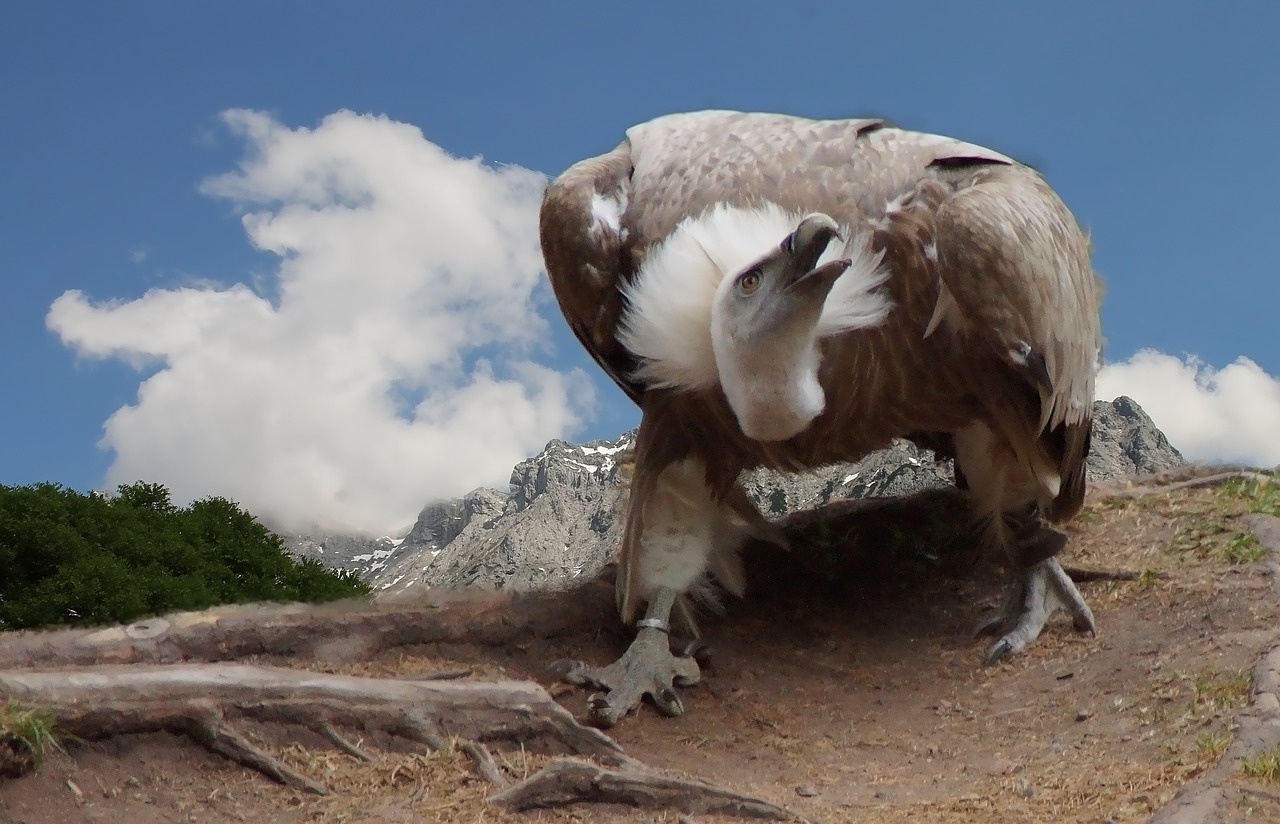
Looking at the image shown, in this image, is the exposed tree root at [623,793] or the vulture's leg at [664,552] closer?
the exposed tree root at [623,793]

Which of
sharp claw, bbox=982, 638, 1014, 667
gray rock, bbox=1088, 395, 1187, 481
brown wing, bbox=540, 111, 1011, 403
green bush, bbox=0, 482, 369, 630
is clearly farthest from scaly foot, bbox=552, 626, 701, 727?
gray rock, bbox=1088, 395, 1187, 481

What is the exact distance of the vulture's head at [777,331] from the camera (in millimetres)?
4594

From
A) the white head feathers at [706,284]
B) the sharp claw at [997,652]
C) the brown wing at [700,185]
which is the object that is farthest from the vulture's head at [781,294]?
the sharp claw at [997,652]

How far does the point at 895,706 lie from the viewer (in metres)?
6.02

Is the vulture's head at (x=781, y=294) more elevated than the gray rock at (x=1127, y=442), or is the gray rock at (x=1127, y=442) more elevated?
the vulture's head at (x=781, y=294)

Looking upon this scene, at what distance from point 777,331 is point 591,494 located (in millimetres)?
11902

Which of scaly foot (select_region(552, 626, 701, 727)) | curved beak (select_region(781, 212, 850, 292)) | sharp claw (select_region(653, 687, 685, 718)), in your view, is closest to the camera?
curved beak (select_region(781, 212, 850, 292))

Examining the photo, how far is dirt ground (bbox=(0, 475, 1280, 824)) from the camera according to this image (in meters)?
4.03

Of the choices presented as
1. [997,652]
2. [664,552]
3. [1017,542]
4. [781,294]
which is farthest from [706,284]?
[1017,542]

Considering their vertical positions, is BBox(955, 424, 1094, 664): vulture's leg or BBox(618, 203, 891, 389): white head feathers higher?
BBox(618, 203, 891, 389): white head feathers

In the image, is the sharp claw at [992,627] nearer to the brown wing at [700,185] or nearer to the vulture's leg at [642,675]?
the vulture's leg at [642,675]

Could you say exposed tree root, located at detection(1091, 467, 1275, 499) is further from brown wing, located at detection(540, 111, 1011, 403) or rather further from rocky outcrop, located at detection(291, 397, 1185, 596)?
brown wing, located at detection(540, 111, 1011, 403)

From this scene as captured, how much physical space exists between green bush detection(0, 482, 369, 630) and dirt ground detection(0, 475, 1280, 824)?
6908 millimetres

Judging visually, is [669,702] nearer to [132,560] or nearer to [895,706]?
[895,706]
